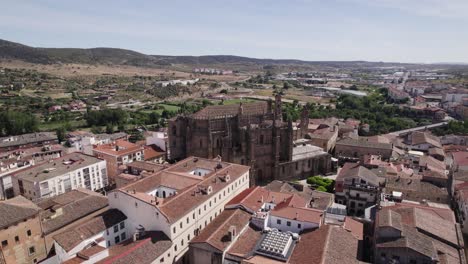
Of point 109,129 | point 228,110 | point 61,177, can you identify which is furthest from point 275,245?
point 109,129

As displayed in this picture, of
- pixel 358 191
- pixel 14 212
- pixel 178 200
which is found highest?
pixel 178 200

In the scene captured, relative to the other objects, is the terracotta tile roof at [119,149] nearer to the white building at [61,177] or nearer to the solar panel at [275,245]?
the white building at [61,177]

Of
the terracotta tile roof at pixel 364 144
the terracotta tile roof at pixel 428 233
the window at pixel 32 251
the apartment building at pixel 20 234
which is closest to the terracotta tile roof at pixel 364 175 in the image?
the terracotta tile roof at pixel 428 233

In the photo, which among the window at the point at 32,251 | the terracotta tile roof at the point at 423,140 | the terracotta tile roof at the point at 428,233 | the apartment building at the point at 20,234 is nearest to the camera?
the terracotta tile roof at the point at 428,233

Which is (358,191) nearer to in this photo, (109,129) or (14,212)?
(14,212)

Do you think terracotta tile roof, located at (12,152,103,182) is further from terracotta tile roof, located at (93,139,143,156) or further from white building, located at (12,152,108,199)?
terracotta tile roof, located at (93,139,143,156)

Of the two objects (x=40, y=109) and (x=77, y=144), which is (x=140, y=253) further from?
(x=40, y=109)
